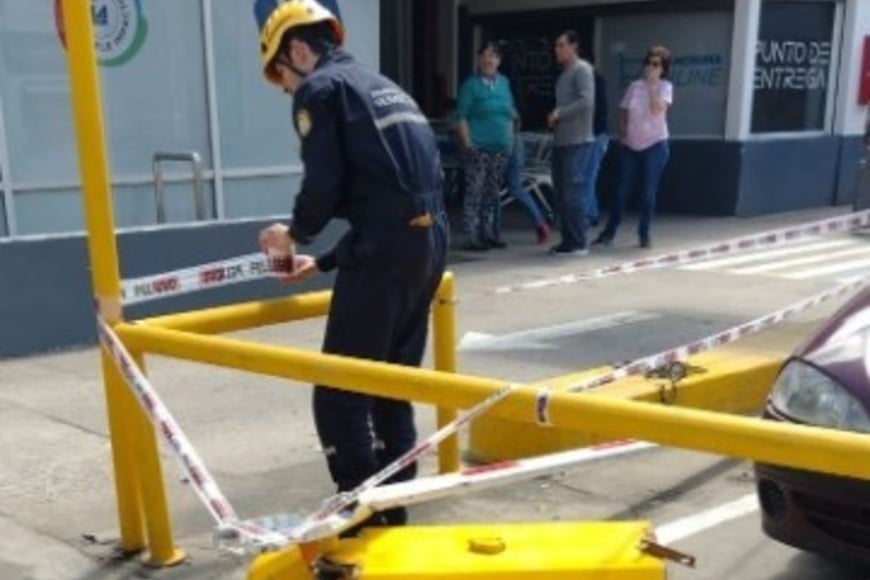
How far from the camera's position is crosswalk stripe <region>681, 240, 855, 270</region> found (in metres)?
9.69

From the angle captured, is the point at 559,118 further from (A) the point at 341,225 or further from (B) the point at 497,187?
(A) the point at 341,225

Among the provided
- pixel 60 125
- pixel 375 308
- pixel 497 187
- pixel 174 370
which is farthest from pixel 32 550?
pixel 497 187

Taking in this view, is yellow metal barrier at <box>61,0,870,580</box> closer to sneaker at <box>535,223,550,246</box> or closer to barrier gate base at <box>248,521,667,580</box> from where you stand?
barrier gate base at <box>248,521,667,580</box>

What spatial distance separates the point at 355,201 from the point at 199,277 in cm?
63

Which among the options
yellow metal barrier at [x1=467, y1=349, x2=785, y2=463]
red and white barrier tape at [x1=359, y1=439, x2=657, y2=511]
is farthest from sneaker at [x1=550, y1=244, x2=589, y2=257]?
red and white barrier tape at [x1=359, y1=439, x2=657, y2=511]

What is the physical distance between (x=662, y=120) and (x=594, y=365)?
4420 mm

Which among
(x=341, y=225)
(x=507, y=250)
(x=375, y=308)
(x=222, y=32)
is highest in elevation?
(x=222, y=32)

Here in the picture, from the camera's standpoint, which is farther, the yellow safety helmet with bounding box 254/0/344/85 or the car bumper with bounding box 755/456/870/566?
the yellow safety helmet with bounding box 254/0/344/85

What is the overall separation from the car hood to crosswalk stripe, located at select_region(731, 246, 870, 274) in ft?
20.4

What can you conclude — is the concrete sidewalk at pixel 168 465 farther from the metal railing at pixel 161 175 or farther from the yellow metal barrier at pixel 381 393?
the metal railing at pixel 161 175

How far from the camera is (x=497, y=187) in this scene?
9.91m

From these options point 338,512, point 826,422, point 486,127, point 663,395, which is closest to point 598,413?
point 338,512

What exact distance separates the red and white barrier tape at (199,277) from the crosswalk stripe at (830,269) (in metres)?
6.54

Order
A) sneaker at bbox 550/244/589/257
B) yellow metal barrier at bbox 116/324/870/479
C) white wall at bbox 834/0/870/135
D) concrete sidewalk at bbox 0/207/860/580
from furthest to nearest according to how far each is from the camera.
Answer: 1. white wall at bbox 834/0/870/135
2. sneaker at bbox 550/244/589/257
3. concrete sidewalk at bbox 0/207/860/580
4. yellow metal barrier at bbox 116/324/870/479
